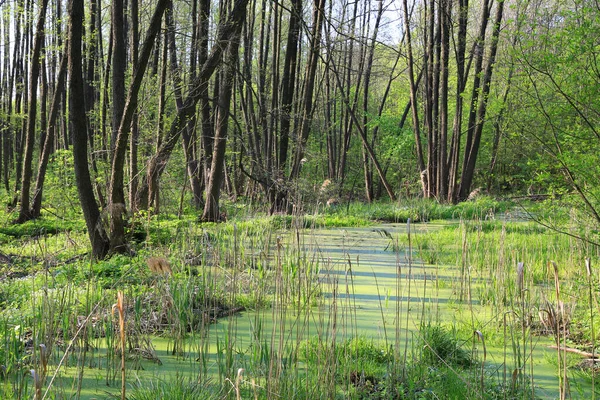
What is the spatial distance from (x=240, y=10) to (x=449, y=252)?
12.6 ft

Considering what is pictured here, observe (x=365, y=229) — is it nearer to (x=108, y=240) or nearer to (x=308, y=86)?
(x=308, y=86)

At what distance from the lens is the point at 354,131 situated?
2408cm

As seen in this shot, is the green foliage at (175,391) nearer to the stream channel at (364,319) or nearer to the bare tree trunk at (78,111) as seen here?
the stream channel at (364,319)

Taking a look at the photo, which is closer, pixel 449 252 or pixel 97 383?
pixel 97 383

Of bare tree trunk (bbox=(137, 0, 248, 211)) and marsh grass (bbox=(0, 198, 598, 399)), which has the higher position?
bare tree trunk (bbox=(137, 0, 248, 211))

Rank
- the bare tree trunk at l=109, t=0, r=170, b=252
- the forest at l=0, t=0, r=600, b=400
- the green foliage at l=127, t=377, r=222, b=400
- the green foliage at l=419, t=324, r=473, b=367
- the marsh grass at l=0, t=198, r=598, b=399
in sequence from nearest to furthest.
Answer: the green foliage at l=127, t=377, r=222, b=400, the marsh grass at l=0, t=198, r=598, b=399, the forest at l=0, t=0, r=600, b=400, the green foliage at l=419, t=324, r=473, b=367, the bare tree trunk at l=109, t=0, r=170, b=252

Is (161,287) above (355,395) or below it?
above

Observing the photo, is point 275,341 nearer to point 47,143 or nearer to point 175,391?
point 175,391

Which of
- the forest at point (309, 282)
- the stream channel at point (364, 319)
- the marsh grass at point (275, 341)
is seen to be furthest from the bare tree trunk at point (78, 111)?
the stream channel at point (364, 319)

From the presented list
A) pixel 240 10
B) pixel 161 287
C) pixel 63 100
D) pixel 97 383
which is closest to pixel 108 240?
pixel 161 287

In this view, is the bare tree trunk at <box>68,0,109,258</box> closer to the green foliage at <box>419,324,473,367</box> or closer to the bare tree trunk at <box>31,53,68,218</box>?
the green foliage at <box>419,324,473,367</box>

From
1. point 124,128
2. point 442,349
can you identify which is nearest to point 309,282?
point 442,349

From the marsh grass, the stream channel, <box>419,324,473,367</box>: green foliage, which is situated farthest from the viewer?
<box>419,324,473,367</box>: green foliage

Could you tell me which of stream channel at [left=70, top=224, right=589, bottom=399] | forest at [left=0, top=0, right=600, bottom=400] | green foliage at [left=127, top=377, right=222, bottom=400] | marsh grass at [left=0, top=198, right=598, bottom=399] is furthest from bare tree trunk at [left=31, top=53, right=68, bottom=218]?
green foliage at [left=127, top=377, right=222, bottom=400]
